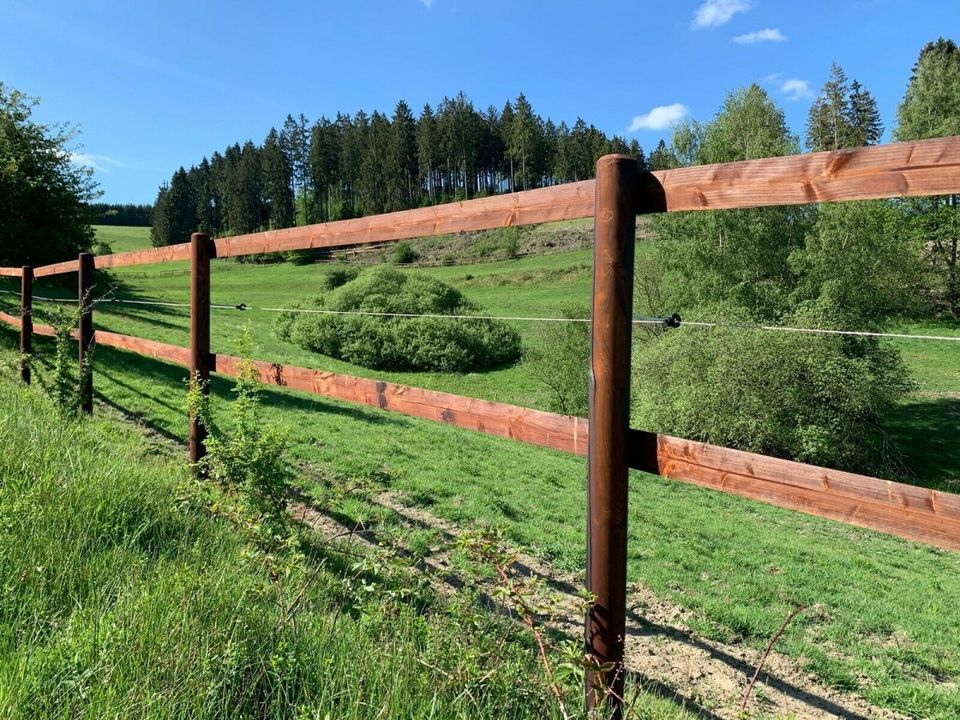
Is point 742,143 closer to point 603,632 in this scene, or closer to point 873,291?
point 873,291

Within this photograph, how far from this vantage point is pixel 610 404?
2.07 metres

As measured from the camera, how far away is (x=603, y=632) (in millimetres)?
2092

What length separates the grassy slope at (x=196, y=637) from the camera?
65.1 inches

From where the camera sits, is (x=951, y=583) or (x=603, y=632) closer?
(x=603, y=632)

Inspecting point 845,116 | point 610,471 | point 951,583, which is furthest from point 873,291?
point 845,116

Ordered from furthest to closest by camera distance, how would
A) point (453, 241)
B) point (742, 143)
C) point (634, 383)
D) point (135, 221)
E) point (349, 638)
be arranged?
point (135, 221) → point (453, 241) → point (742, 143) → point (634, 383) → point (349, 638)

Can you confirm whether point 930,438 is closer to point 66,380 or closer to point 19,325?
point 66,380

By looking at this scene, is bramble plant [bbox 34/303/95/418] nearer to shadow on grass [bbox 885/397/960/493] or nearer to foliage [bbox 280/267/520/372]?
foliage [bbox 280/267/520/372]

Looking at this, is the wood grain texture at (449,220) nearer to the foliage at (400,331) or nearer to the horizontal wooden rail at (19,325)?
the horizontal wooden rail at (19,325)

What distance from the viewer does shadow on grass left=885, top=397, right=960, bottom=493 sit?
16.1 meters

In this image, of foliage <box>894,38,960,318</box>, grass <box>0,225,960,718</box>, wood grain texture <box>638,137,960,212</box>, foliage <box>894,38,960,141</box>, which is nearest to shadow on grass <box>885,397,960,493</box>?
grass <box>0,225,960,718</box>

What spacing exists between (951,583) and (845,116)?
2121 inches

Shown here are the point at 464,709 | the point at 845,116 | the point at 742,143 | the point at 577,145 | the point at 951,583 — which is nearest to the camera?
the point at 464,709

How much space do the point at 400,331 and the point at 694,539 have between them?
15.2 metres
